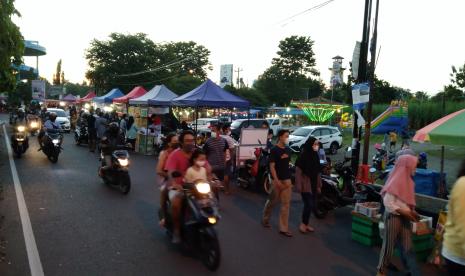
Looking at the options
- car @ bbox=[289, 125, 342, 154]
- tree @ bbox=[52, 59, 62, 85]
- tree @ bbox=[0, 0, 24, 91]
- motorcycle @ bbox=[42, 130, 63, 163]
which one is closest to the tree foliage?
car @ bbox=[289, 125, 342, 154]

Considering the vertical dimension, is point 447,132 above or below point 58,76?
below

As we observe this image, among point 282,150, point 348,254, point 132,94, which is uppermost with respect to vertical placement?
point 132,94

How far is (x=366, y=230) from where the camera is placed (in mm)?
6812

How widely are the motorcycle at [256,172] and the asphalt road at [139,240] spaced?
72 centimetres

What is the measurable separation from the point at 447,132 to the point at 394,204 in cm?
185

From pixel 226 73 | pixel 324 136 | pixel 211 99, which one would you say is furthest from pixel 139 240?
pixel 226 73

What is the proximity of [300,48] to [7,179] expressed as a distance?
6429cm

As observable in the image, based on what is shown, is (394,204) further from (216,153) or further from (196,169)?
(216,153)

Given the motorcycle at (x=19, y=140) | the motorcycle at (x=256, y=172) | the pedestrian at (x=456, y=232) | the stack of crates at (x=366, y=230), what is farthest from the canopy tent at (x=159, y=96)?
the pedestrian at (x=456, y=232)

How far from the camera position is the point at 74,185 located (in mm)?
10586

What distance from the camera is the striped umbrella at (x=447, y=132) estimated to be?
19.5ft

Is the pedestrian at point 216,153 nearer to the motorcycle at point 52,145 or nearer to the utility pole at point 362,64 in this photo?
the utility pole at point 362,64

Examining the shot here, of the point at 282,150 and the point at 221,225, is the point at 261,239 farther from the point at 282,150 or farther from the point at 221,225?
the point at 282,150

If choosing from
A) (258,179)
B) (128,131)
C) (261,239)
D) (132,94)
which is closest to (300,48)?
(132,94)
